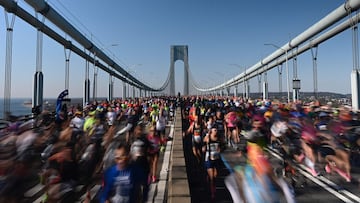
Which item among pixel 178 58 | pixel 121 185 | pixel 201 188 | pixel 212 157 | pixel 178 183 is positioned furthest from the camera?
pixel 178 58

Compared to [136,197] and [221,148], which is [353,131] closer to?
[221,148]

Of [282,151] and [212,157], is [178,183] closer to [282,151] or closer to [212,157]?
[212,157]

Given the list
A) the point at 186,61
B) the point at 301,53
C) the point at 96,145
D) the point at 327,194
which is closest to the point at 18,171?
the point at 96,145

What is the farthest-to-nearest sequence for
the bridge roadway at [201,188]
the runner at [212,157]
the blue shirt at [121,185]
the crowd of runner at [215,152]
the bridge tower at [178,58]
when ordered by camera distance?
the bridge tower at [178,58] < the runner at [212,157] < the bridge roadway at [201,188] < the crowd of runner at [215,152] < the blue shirt at [121,185]

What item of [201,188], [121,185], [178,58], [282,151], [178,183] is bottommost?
[201,188]

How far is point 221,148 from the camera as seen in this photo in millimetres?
7168

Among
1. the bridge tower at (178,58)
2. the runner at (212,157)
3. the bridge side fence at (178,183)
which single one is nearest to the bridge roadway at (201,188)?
the bridge side fence at (178,183)

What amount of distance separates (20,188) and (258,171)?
3.27 m

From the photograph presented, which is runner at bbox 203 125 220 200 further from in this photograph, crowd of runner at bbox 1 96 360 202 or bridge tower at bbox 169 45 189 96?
bridge tower at bbox 169 45 189 96

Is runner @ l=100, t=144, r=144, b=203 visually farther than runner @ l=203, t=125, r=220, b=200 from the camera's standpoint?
No

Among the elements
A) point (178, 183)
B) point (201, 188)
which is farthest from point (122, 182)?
point (201, 188)

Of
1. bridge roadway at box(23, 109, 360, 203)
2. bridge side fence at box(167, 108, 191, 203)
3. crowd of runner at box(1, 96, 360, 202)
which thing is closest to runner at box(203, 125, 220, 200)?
crowd of runner at box(1, 96, 360, 202)

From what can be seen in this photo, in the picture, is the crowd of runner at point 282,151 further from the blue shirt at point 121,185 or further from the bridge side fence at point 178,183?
the blue shirt at point 121,185

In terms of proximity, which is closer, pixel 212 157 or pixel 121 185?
pixel 121 185
